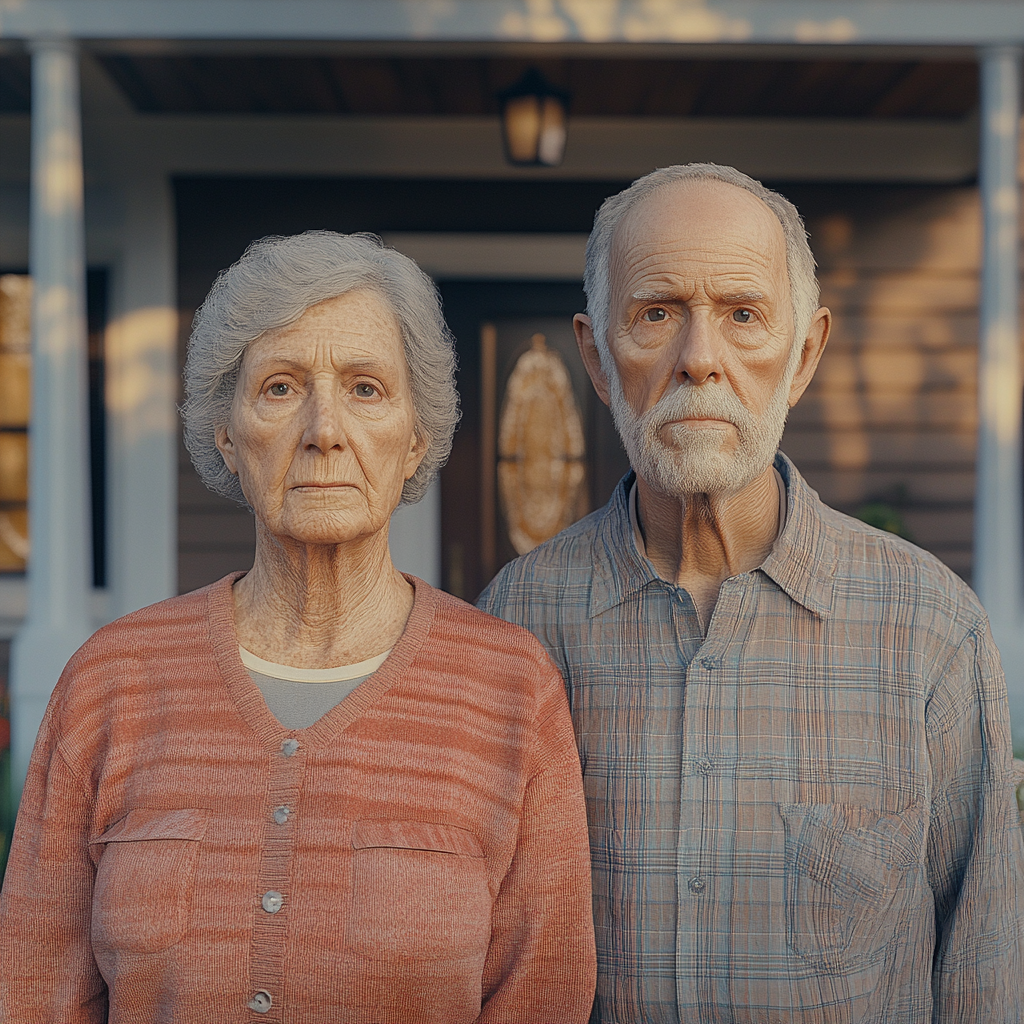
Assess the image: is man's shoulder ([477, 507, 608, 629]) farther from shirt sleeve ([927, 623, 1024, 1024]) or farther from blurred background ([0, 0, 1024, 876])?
blurred background ([0, 0, 1024, 876])

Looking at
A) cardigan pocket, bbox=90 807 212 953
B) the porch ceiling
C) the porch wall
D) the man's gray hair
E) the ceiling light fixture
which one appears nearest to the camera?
cardigan pocket, bbox=90 807 212 953

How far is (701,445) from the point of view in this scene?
55.9 inches

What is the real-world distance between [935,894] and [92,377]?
13.7ft

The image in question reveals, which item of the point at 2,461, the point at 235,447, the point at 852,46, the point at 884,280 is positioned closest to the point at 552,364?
the point at 884,280

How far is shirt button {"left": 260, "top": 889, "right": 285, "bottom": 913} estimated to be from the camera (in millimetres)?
1175

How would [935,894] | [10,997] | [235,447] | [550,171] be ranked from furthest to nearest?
[550,171]
[935,894]
[235,447]
[10,997]

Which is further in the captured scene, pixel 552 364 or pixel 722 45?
pixel 552 364

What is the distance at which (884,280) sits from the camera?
466 centimetres

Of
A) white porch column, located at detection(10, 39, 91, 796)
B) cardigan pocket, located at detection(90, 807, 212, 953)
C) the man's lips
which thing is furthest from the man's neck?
white porch column, located at detection(10, 39, 91, 796)

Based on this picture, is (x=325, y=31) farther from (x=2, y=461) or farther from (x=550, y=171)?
(x=2, y=461)

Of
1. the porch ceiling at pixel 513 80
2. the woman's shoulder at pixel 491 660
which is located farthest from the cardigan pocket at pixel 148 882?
the porch ceiling at pixel 513 80

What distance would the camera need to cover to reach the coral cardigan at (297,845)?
46.2 inches

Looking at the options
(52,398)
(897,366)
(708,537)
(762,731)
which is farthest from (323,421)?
(897,366)

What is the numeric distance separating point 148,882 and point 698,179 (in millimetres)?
1113
